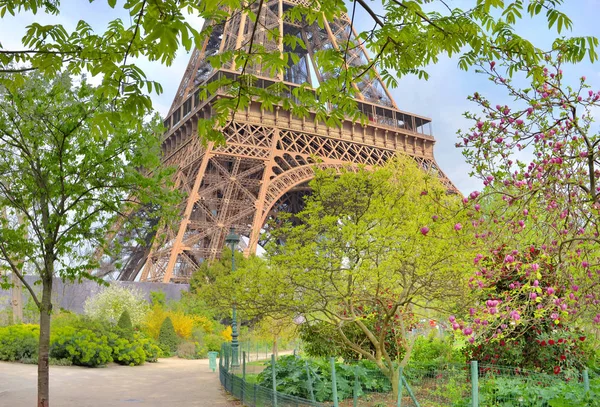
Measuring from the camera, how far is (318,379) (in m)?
11.4

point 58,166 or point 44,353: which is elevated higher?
point 58,166

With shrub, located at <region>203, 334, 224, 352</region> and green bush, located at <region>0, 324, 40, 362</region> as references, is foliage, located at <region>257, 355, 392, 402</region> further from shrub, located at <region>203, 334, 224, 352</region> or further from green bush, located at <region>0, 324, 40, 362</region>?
shrub, located at <region>203, 334, 224, 352</region>

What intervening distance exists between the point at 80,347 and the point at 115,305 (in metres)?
7.19

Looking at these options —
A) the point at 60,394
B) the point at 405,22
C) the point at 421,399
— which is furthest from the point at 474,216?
the point at 60,394

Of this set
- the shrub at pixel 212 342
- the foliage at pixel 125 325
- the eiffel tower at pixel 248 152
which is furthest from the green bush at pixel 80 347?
the shrub at pixel 212 342

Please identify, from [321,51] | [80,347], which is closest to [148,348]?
[80,347]

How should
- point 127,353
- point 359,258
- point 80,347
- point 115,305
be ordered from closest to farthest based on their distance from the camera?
point 359,258 → point 80,347 → point 127,353 → point 115,305

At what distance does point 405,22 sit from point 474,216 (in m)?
2.15

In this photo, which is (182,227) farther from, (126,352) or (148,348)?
(126,352)

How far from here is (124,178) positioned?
35.5 feet

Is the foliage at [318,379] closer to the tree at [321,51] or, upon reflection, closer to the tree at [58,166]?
the tree at [58,166]

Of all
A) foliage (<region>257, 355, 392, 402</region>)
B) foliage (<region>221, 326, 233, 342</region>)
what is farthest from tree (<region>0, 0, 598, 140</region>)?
foliage (<region>221, 326, 233, 342</region>)

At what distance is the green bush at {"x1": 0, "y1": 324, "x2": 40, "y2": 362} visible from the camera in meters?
21.1

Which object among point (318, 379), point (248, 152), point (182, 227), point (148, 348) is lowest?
point (148, 348)
